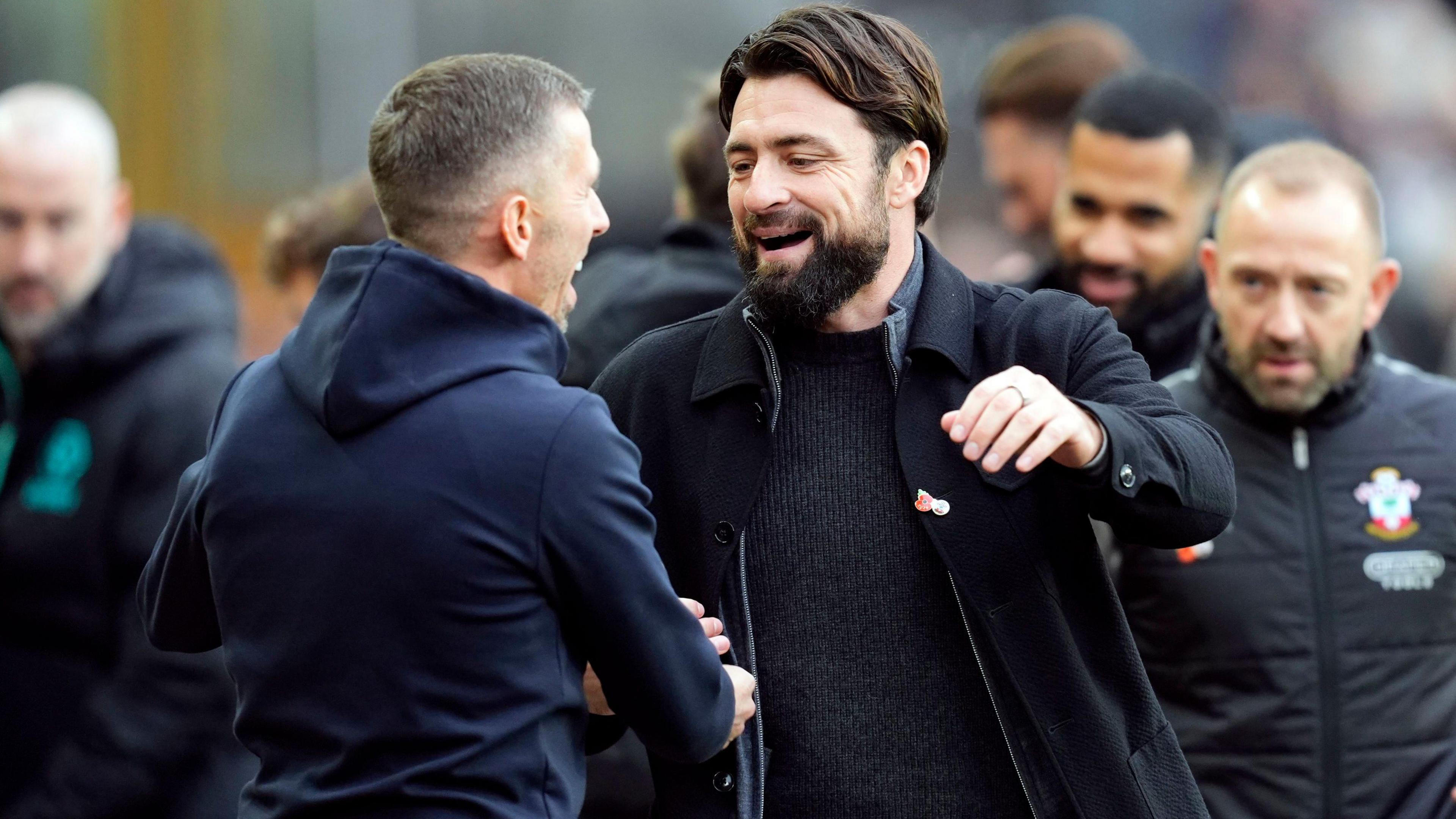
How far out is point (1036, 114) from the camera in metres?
5.93

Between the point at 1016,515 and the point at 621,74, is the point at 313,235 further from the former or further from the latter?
the point at 621,74

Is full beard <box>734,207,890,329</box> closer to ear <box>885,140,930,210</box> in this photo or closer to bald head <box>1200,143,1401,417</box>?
ear <box>885,140,930,210</box>

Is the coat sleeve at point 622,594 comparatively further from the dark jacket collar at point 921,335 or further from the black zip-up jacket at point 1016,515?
the dark jacket collar at point 921,335

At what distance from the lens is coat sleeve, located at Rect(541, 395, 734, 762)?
93.8 inches

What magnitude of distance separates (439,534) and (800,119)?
1013 mm

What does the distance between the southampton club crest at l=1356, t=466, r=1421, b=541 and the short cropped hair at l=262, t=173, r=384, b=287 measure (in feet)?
9.26

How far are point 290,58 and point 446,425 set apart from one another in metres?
7.62

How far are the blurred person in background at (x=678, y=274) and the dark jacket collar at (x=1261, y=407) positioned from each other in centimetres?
119

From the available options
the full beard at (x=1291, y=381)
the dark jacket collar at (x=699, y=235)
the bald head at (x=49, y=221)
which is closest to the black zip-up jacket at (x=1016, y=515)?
the full beard at (x=1291, y=381)

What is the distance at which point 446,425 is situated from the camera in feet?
7.81

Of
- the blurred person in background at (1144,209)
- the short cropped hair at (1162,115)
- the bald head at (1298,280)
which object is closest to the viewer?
the bald head at (1298,280)

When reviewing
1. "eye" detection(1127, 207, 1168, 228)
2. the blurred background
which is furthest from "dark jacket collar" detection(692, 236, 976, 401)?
the blurred background

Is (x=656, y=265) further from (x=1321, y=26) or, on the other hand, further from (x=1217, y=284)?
(x=1321, y=26)

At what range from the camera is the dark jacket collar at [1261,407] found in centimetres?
372
